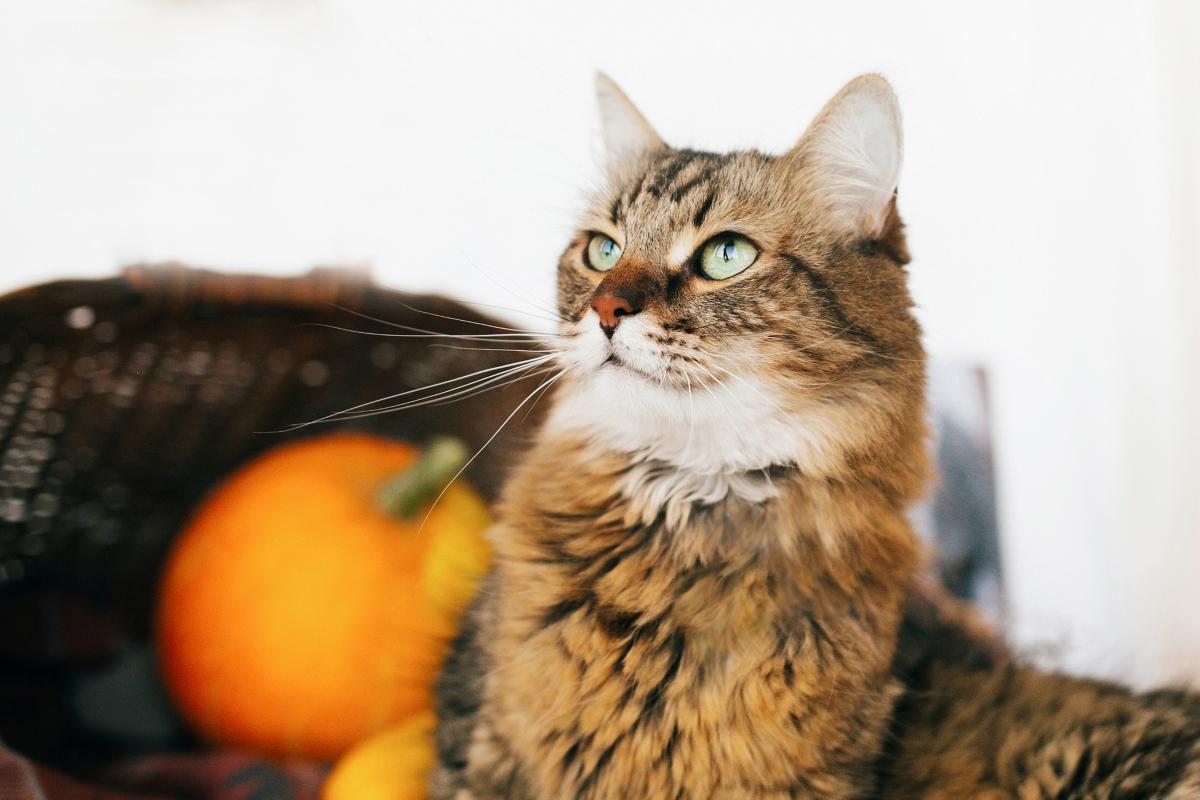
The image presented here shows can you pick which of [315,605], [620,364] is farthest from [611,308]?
[315,605]

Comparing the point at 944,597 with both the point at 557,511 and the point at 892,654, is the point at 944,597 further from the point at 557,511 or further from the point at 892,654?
the point at 557,511

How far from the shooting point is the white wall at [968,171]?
0.82 metres

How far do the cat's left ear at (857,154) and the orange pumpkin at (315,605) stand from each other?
0.55 meters

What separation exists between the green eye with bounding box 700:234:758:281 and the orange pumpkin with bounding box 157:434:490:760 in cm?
46

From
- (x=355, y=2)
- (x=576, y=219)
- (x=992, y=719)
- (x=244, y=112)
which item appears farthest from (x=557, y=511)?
(x=244, y=112)

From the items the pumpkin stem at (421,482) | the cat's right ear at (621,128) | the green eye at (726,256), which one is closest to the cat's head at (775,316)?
the green eye at (726,256)

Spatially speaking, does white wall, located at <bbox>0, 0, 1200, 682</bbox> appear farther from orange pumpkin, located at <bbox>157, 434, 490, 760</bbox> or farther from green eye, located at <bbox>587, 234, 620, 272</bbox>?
orange pumpkin, located at <bbox>157, 434, 490, 760</bbox>

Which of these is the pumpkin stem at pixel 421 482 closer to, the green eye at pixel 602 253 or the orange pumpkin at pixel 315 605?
the orange pumpkin at pixel 315 605

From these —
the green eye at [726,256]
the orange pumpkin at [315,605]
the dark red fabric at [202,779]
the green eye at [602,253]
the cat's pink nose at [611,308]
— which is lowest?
the dark red fabric at [202,779]

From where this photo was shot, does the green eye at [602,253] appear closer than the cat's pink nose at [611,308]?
No

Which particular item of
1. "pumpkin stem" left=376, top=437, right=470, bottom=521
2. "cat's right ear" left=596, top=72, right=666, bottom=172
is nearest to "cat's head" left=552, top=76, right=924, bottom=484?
"cat's right ear" left=596, top=72, right=666, bottom=172

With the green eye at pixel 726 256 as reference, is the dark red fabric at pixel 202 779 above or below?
below

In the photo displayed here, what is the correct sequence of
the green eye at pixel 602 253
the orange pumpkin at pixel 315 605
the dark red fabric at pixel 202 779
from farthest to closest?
1. the orange pumpkin at pixel 315 605
2. the dark red fabric at pixel 202 779
3. the green eye at pixel 602 253

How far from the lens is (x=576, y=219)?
2.63 ft
